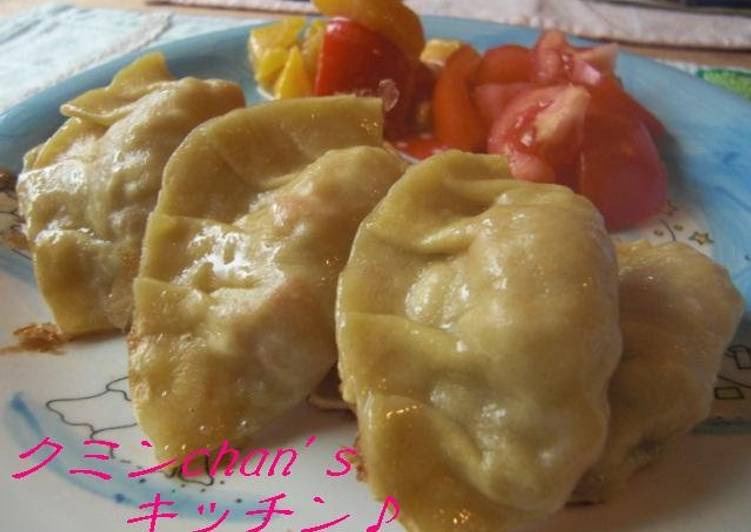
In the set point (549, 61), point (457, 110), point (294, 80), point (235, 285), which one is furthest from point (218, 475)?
point (549, 61)

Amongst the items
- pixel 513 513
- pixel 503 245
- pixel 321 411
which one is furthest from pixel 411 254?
pixel 513 513

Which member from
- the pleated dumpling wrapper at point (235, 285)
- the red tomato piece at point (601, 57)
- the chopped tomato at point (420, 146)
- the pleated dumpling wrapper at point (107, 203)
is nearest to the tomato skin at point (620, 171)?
the red tomato piece at point (601, 57)

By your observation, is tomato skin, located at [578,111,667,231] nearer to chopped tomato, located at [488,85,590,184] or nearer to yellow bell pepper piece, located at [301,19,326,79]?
chopped tomato, located at [488,85,590,184]

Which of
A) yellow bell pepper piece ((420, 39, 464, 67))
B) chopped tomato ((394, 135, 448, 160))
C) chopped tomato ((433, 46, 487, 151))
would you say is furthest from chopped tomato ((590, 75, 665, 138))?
yellow bell pepper piece ((420, 39, 464, 67))

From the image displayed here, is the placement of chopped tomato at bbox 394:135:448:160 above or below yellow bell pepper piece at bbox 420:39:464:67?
below

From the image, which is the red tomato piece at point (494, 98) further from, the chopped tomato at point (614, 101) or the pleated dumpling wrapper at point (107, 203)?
the pleated dumpling wrapper at point (107, 203)

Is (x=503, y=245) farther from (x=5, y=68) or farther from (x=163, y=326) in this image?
(x=5, y=68)
